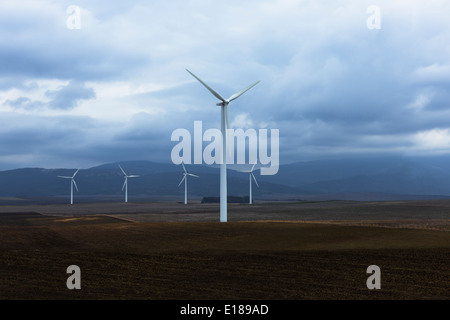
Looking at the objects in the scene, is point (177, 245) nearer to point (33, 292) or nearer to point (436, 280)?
point (33, 292)

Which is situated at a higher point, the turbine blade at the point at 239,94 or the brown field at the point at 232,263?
the turbine blade at the point at 239,94

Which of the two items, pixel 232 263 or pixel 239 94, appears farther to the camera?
pixel 239 94

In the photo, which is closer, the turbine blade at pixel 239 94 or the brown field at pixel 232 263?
the brown field at pixel 232 263

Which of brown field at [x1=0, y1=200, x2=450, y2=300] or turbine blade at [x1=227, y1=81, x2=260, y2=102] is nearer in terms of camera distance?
brown field at [x1=0, y1=200, x2=450, y2=300]

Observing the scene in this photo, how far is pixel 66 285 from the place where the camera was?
22.2 m

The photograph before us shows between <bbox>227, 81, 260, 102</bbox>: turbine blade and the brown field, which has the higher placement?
<bbox>227, 81, 260, 102</bbox>: turbine blade
